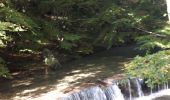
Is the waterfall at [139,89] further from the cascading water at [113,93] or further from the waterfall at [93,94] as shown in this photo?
the waterfall at [93,94]

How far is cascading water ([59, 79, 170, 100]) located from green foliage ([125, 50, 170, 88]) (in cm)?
407

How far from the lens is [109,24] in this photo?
1680 cm

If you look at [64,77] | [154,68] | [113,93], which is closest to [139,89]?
[113,93]

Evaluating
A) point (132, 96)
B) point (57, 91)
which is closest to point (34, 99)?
point (57, 91)

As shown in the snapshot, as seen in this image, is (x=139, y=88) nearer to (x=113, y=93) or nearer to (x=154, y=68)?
(x=113, y=93)

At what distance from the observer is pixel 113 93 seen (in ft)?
38.7

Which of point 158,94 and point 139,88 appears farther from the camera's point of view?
point 158,94

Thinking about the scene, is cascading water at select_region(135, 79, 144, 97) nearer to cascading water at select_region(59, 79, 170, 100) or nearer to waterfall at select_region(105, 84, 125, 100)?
cascading water at select_region(59, 79, 170, 100)

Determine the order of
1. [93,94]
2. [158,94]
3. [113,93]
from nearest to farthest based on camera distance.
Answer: [93,94] < [113,93] < [158,94]

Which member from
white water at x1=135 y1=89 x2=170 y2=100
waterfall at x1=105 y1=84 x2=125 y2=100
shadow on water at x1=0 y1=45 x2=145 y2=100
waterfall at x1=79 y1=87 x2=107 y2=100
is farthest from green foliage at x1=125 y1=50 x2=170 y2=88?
white water at x1=135 y1=89 x2=170 y2=100

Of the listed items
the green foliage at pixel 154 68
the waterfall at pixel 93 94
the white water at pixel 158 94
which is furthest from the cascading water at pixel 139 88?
the green foliage at pixel 154 68

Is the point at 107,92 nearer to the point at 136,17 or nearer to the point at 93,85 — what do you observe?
the point at 93,85

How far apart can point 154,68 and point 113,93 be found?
5250mm

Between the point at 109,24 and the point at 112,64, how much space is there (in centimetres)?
273
